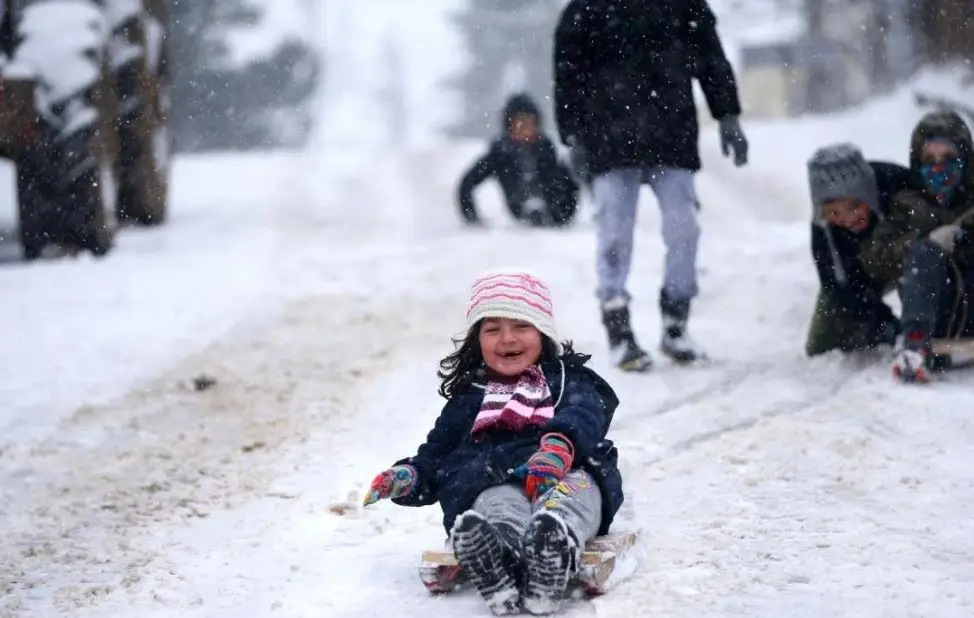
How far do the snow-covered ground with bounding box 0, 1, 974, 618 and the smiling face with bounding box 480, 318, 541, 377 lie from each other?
0.62 meters

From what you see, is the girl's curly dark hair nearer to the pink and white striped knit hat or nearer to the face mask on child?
the pink and white striped knit hat

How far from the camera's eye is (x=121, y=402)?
565cm

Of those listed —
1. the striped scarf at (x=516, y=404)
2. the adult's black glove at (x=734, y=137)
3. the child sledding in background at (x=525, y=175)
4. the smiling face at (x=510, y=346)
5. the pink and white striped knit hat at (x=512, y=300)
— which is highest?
the adult's black glove at (x=734, y=137)

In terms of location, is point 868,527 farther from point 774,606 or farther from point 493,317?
point 493,317

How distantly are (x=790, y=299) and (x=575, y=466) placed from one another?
14.8 feet

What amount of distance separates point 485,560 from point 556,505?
0.25m

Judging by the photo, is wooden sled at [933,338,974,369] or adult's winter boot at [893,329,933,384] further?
wooden sled at [933,338,974,369]

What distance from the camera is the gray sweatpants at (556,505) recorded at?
3078 millimetres

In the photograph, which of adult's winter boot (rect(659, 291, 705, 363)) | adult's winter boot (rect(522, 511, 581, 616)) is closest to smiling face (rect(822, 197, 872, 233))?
adult's winter boot (rect(659, 291, 705, 363))

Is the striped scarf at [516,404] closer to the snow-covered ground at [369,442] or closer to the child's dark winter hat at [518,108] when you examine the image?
the snow-covered ground at [369,442]

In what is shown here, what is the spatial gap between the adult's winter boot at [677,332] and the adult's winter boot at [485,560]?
3.16 m

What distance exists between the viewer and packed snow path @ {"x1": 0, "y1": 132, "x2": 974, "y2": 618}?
3273 mm

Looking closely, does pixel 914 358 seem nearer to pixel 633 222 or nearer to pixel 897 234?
pixel 897 234

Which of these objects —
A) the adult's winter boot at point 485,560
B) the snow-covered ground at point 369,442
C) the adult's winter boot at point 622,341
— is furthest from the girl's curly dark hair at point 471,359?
the adult's winter boot at point 622,341
